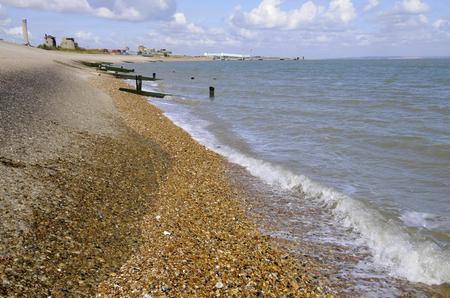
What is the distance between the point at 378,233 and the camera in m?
7.05

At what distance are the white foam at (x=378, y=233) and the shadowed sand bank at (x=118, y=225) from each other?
4.88ft

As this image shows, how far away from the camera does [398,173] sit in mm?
10922

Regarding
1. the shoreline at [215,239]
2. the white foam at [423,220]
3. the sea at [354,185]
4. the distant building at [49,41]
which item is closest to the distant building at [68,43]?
→ the distant building at [49,41]

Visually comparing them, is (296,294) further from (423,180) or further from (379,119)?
(379,119)

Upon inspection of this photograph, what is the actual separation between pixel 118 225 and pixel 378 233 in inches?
186

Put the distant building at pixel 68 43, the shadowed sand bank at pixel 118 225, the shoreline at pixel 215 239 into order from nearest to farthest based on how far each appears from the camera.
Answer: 1. the shadowed sand bank at pixel 118 225
2. the shoreline at pixel 215 239
3. the distant building at pixel 68 43

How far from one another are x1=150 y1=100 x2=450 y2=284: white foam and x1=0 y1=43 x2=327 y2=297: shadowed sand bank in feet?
4.88

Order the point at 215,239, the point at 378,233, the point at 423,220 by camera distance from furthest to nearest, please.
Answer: the point at 423,220 → the point at 378,233 → the point at 215,239

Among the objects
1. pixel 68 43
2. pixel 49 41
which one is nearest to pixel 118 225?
pixel 49 41

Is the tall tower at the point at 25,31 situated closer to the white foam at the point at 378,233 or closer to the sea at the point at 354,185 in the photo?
the sea at the point at 354,185

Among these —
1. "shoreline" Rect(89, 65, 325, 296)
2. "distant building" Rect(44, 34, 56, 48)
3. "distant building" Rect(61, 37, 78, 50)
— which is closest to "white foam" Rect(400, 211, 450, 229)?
"shoreline" Rect(89, 65, 325, 296)

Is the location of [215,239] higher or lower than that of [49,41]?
lower

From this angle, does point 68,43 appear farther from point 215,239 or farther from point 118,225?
point 215,239

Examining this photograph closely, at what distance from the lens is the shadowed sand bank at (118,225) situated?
15.5 feet
